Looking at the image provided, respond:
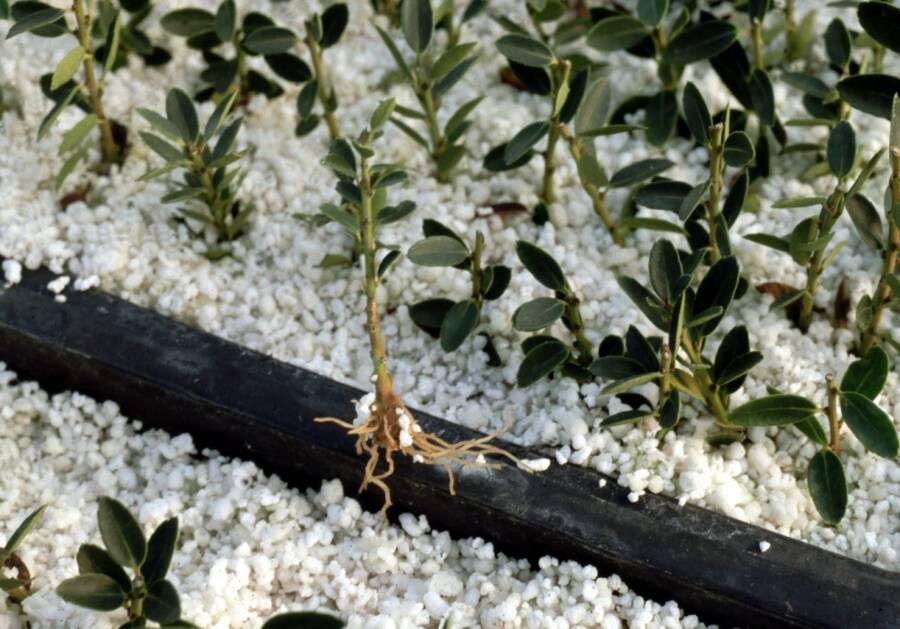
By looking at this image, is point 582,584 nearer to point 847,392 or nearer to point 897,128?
point 847,392

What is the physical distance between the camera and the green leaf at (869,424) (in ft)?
4.64

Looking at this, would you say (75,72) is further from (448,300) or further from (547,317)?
(547,317)

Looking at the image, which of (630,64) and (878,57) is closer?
(878,57)

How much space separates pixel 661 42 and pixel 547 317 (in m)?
0.49

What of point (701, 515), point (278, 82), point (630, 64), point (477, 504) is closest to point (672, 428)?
point (701, 515)

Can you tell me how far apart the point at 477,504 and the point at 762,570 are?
12.7 inches

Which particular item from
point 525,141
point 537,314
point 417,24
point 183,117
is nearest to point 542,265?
point 537,314

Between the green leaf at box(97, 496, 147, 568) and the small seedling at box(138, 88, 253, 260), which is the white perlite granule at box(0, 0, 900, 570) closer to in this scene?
the small seedling at box(138, 88, 253, 260)

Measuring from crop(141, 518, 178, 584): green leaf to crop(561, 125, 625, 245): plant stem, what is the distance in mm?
701

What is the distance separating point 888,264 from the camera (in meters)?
1.54

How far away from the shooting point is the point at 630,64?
2.07 metres

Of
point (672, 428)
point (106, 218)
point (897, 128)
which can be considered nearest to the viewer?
point (897, 128)

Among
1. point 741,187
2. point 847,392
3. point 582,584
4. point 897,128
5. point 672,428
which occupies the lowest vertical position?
point 582,584

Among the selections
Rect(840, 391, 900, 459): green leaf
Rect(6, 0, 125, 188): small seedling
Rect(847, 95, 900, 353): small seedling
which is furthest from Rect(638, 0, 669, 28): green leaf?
Rect(6, 0, 125, 188): small seedling
